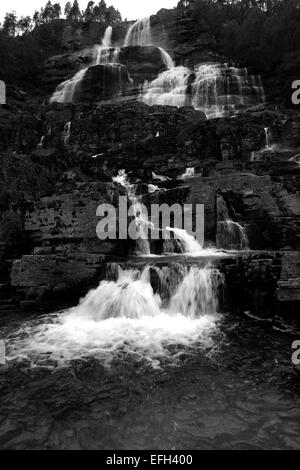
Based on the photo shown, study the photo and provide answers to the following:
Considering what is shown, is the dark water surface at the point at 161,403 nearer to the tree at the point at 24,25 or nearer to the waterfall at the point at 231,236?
the waterfall at the point at 231,236

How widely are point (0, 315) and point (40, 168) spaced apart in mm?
9916

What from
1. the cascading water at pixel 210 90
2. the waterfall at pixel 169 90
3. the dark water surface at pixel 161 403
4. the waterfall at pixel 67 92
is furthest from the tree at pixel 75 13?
the dark water surface at pixel 161 403

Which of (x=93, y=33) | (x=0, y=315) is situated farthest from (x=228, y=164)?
(x=93, y=33)

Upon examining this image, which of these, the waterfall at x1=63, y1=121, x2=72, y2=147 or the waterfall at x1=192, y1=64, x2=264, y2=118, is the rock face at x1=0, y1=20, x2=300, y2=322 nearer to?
the waterfall at x1=63, y1=121, x2=72, y2=147

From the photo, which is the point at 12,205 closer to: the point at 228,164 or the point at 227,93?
the point at 228,164

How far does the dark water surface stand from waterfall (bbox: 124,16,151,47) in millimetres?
64876

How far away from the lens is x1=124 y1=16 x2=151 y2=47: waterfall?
6115cm

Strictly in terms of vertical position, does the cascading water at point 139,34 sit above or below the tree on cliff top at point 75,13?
below

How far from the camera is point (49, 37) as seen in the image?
65.5 m

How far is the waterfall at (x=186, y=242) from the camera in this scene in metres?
14.6

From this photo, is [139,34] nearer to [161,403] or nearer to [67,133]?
[67,133]

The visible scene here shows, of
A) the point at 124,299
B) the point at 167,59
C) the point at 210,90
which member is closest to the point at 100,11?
the point at 167,59

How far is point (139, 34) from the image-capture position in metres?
62.4

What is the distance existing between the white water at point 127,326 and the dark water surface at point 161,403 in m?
0.46
